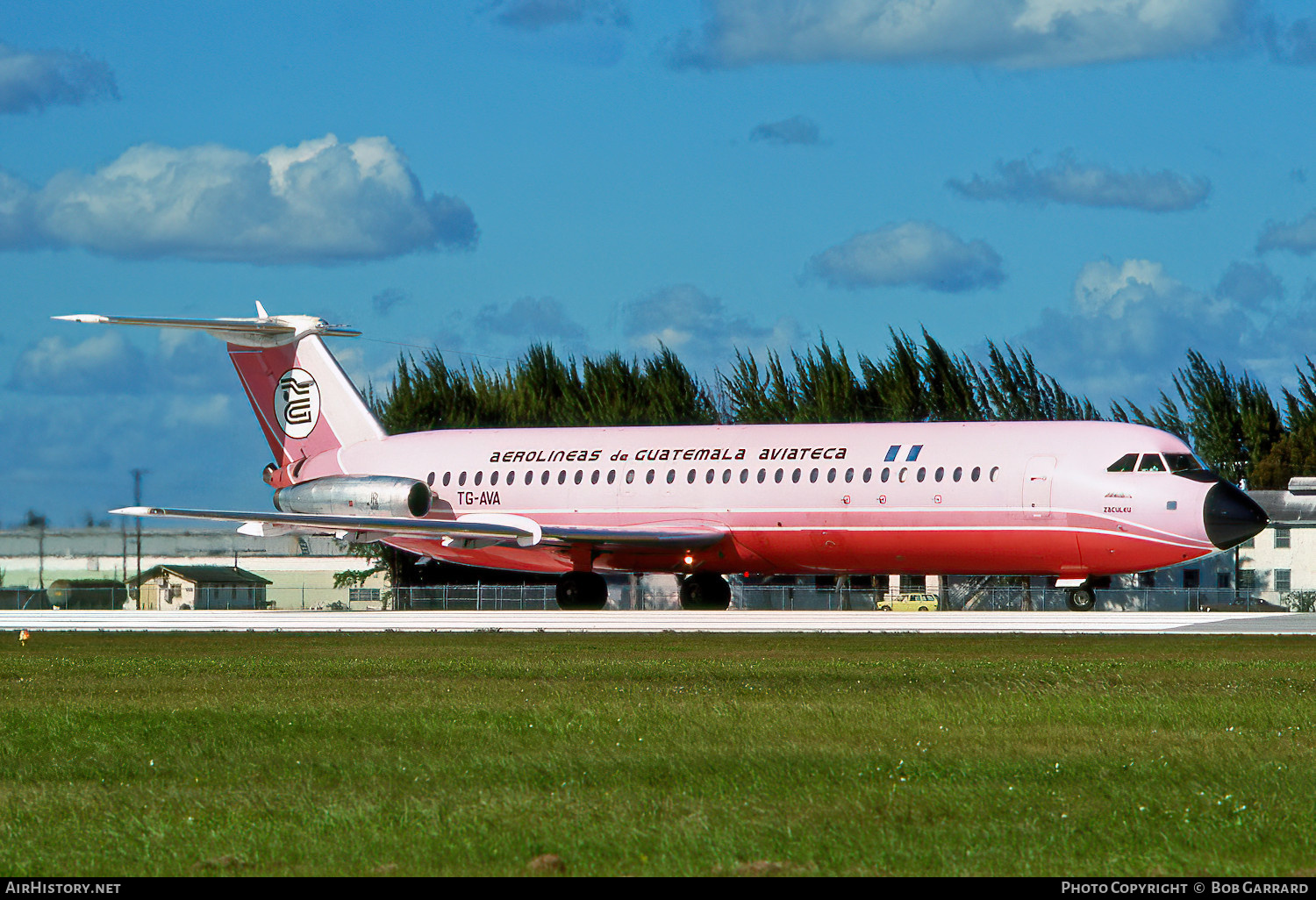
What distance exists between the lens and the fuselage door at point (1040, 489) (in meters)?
37.9

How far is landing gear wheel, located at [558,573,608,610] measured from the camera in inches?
1811

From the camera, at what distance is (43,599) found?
59750 mm

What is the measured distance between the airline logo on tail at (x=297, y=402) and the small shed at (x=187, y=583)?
2094 centimetres

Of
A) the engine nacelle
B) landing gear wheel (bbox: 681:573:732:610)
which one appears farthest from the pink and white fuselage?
landing gear wheel (bbox: 681:573:732:610)

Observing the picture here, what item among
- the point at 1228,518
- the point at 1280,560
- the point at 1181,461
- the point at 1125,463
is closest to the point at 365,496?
the point at 1125,463

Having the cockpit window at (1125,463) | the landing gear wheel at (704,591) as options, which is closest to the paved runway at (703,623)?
the landing gear wheel at (704,591)

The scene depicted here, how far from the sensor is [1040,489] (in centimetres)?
3797

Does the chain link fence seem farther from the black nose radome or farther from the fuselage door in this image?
the black nose radome

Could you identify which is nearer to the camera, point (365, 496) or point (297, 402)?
point (365, 496)

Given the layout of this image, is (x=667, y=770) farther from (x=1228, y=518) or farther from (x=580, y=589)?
(x=580, y=589)

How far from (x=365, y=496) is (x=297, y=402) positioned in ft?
19.1

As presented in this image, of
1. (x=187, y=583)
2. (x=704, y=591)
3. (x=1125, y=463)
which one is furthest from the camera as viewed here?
(x=187, y=583)

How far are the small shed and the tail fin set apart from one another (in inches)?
824

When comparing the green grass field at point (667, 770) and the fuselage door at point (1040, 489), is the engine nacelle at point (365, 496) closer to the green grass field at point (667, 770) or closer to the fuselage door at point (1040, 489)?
the fuselage door at point (1040, 489)
